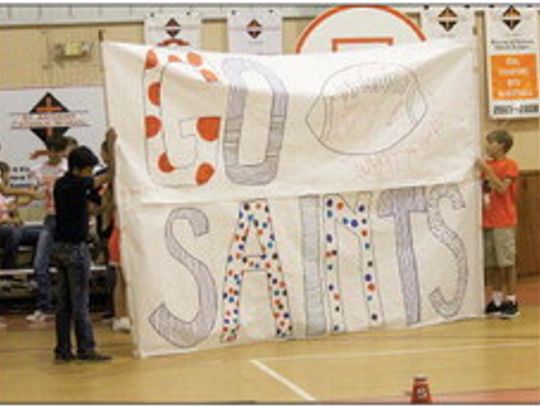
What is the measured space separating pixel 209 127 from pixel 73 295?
5.06ft

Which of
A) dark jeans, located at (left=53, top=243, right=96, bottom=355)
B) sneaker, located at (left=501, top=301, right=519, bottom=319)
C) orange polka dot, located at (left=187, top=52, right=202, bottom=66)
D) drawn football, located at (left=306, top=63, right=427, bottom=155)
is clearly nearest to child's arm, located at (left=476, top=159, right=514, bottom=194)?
drawn football, located at (left=306, top=63, right=427, bottom=155)

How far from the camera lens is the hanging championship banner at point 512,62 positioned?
12.1 meters

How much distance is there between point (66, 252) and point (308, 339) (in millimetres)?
1912

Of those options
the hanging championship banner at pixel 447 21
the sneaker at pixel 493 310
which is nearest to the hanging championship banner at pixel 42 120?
the hanging championship banner at pixel 447 21

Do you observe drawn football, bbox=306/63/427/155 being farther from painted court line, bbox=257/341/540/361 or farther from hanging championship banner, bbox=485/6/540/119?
hanging championship banner, bbox=485/6/540/119

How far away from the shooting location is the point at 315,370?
742 cm

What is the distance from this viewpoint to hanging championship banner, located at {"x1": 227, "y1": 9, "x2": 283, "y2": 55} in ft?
37.8

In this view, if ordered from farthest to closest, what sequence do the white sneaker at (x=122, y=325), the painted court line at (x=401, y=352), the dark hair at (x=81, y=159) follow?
1. the white sneaker at (x=122, y=325)
2. the dark hair at (x=81, y=159)
3. the painted court line at (x=401, y=352)

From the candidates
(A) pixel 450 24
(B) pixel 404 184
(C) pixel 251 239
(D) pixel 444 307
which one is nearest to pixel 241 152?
(C) pixel 251 239

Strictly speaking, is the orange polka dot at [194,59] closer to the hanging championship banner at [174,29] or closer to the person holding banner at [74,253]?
the person holding banner at [74,253]

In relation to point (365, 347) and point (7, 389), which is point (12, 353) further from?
point (365, 347)

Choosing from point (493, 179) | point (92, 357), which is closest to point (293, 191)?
point (493, 179)

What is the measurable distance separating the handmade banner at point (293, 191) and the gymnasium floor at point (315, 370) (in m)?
0.25

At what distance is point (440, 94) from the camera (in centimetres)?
919
